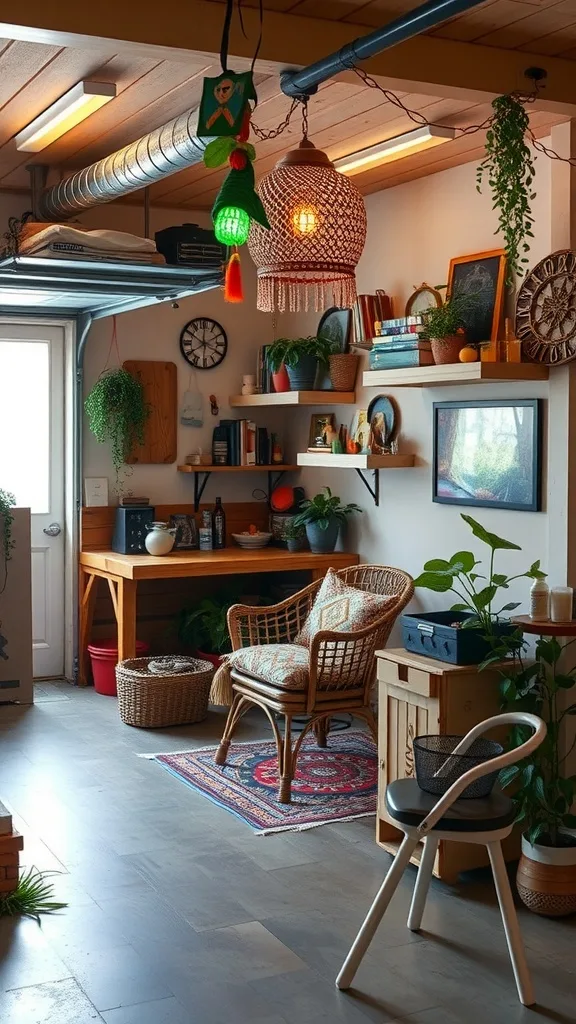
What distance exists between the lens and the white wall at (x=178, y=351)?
22.2 ft

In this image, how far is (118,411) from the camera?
665 cm

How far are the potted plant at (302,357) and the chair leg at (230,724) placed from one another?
217 cm

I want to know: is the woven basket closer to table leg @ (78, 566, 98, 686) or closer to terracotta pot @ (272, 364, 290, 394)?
table leg @ (78, 566, 98, 686)

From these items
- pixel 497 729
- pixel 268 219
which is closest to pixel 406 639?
pixel 497 729

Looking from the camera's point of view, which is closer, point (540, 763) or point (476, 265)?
point (540, 763)

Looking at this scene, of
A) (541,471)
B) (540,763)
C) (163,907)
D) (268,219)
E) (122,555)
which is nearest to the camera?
(268,219)

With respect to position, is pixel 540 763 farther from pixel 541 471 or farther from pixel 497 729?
pixel 541 471

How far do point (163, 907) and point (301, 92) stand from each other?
259 centimetres

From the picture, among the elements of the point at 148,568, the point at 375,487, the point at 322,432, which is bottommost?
the point at 148,568

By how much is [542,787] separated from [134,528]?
11.7 ft

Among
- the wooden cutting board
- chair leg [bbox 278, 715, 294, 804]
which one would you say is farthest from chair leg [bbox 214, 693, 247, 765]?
the wooden cutting board

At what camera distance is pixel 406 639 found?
409 centimetres

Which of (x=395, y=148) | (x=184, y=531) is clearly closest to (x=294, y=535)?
(x=184, y=531)

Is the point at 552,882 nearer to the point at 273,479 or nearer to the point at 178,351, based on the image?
the point at 273,479
